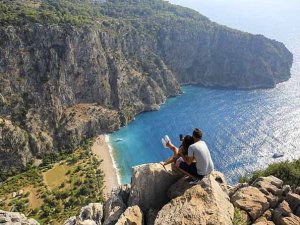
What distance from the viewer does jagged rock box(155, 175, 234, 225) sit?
960 inches

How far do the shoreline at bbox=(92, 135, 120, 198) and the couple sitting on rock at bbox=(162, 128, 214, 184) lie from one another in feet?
308

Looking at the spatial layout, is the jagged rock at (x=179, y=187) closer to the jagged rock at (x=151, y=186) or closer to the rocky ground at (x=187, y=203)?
the rocky ground at (x=187, y=203)

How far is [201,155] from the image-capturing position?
27.7m

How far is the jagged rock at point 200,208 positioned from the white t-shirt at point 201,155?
0.70 metres

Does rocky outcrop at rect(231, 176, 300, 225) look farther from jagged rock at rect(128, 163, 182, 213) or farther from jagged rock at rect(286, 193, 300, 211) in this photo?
jagged rock at rect(128, 163, 182, 213)

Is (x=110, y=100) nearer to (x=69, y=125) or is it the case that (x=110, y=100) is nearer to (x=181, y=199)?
(x=69, y=125)

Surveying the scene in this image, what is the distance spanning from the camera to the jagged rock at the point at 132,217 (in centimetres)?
2634

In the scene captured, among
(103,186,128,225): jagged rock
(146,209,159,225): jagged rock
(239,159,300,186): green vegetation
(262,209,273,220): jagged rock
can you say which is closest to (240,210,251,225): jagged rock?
(262,209,273,220): jagged rock

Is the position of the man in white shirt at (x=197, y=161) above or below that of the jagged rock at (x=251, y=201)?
above

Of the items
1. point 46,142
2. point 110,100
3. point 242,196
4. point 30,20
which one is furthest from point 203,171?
point 110,100

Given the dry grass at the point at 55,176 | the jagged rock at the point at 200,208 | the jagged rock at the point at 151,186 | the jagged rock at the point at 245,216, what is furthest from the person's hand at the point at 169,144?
the dry grass at the point at 55,176

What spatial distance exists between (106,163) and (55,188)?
23466 mm

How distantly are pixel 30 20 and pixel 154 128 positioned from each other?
68966mm

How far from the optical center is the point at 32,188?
4862 inches
